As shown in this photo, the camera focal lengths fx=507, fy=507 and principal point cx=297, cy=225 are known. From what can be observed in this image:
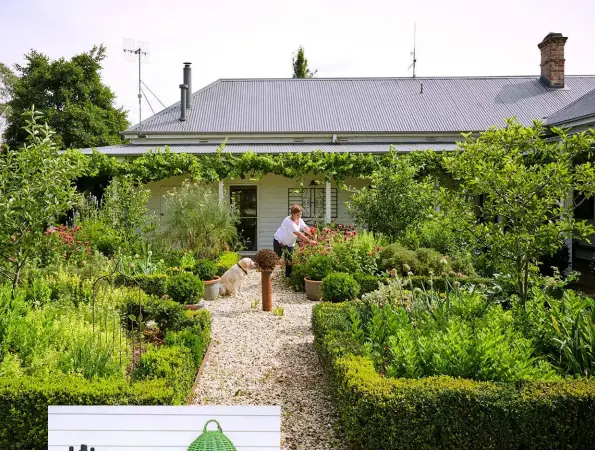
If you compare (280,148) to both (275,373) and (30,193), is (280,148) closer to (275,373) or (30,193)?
(30,193)

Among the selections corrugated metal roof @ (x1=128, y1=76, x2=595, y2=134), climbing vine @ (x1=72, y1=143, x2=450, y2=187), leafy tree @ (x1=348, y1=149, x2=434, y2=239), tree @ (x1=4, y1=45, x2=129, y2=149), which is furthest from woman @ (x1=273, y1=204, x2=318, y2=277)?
tree @ (x1=4, y1=45, x2=129, y2=149)

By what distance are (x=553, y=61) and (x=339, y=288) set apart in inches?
697

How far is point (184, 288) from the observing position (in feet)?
25.1

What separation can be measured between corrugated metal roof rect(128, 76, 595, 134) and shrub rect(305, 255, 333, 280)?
9470 millimetres

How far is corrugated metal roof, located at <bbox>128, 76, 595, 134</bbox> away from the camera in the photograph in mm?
18406

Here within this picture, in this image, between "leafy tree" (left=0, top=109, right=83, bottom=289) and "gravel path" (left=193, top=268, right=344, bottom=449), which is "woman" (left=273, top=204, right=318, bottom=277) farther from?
"leafy tree" (left=0, top=109, right=83, bottom=289)

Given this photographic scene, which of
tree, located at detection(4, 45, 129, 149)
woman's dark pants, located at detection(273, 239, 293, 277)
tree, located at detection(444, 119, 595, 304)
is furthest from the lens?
tree, located at detection(4, 45, 129, 149)

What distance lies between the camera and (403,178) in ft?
36.4

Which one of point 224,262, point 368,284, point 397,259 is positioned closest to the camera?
point 368,284

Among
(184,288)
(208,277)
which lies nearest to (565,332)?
(184,288)

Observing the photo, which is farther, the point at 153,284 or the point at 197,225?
the point at 197,225

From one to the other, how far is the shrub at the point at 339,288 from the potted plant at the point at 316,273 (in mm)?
1086

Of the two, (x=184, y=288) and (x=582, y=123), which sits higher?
(x=582, y=123)

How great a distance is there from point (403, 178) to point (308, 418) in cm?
762
